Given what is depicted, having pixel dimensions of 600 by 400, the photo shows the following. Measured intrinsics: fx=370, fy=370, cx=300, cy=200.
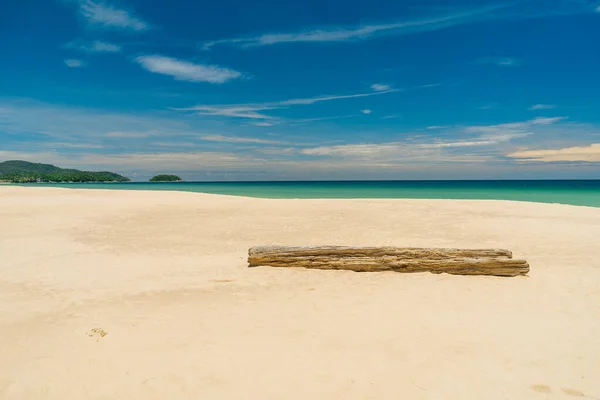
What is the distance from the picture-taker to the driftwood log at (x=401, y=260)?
8.19 m

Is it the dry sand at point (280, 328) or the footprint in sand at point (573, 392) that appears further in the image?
the dry sand at point (280, 328)

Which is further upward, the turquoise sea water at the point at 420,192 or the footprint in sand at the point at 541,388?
the turquoise sea water at the point at 420,192

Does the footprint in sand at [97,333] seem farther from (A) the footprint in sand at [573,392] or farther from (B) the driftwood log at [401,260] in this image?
(A) the footprint in sand at [573,392]

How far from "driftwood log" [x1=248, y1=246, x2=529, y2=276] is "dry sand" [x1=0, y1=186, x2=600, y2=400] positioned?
0.29 metres

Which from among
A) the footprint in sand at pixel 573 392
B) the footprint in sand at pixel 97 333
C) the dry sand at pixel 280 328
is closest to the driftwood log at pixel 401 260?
the dry sand at pixel 280 328

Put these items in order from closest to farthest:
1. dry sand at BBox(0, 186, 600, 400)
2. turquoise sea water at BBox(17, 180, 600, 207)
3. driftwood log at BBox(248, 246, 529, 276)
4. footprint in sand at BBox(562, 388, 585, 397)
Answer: footprint in sand at BBox(562, 388, 585, 397) → dry sand at BBox(0, 186, 600, 400) → driftwood log at BBox(248, 246, 529, 276) → turquoise sea water at BBox(17, 180, 600, 207)

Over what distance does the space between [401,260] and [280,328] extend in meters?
4.07

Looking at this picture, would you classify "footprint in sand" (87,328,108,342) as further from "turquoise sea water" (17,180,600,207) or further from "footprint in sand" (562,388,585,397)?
"turquoise sea water" (17,180,600,207)

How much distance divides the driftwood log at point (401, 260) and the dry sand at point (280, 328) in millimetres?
286

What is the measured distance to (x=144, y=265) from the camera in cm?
932

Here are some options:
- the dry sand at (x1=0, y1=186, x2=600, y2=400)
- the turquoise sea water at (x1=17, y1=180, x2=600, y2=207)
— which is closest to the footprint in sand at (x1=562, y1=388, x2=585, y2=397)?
the dry sand at (x1=0, y1=186, x2=600, y2=400)

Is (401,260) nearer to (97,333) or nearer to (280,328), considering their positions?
(280,328)

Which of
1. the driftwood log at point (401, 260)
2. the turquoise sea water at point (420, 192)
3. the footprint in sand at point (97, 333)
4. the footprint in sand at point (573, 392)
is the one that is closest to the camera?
the footprint in sand at point (573, 392)

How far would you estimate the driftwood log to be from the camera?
8188 millimetres
